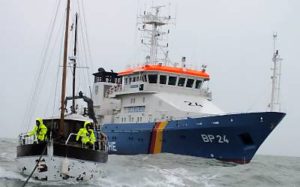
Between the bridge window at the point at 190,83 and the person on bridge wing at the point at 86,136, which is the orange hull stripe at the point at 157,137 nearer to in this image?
the bridge window at the point at 190,83

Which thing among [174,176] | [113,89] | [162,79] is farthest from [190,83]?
[174,176]

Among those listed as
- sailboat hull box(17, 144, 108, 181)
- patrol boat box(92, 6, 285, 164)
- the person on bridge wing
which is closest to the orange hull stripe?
patrol boat box(92, 6, 285, 164)

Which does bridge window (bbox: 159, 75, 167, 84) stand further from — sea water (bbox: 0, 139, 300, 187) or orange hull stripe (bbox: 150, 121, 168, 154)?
sea water (bbox: 0, 139, 300, 187)

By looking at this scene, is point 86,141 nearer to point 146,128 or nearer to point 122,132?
Result: point 146,128

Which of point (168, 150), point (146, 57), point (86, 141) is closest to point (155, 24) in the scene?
point (146, 57)

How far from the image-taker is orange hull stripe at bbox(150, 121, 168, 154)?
1195 inches

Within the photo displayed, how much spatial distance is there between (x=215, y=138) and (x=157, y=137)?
12.1ft

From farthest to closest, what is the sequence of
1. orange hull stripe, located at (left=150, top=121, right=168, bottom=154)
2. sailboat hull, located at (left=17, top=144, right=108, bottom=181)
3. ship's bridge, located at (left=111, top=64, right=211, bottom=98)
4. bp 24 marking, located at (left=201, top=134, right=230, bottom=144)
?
ship's bridge, located at (left=111, top=64, right=211, bottom=98) → orange hull stripe, located at (left=150, top=121, right=168, bottom=154) → bp 24 marking, located at (left=201, top=134, right=230, bottom=144) → sailboat hull, located at (left=17, top=144, right=108, bottom=181)

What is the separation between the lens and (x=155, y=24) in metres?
37.4

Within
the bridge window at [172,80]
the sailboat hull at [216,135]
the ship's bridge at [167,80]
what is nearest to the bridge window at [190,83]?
the ship's bridge at [167,80]

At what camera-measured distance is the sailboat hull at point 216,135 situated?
2784 cm

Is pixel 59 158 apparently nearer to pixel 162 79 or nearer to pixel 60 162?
A: pixel 60 162

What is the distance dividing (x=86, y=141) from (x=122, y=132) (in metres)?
16.7

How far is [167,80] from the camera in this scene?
33.5 metres
